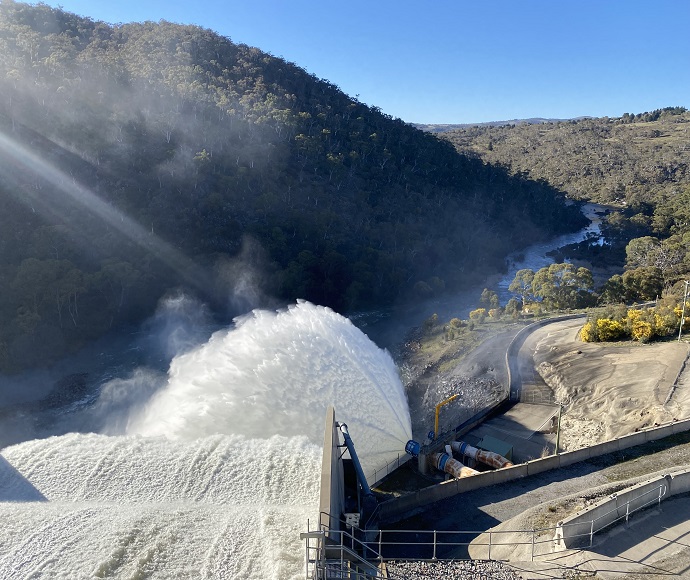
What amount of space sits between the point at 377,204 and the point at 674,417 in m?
63.9

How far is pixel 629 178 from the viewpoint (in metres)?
130

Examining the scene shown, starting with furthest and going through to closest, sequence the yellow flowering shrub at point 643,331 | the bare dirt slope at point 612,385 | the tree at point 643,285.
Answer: the tree at point 643,285 < the yellow flowering shrub at point 643,331 < the bare dirt slope at point 612,385

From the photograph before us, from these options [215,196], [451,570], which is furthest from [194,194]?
[451,570]

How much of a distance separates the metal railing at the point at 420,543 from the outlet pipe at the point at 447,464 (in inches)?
194

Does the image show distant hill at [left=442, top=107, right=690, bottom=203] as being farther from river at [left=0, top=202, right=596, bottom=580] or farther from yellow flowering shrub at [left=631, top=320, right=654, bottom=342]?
river at [left=0, top=202, right=596, bottom=580]

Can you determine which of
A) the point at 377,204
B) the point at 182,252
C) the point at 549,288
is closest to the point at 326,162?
the point at 377,204

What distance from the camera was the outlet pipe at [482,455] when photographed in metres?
23.1

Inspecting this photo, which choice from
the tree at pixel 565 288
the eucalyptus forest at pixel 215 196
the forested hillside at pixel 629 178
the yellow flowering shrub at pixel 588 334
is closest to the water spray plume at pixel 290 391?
the yellow flowering shrub at pixel 588 334

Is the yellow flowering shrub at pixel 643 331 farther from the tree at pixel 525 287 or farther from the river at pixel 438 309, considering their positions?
the river at pixel 438 309

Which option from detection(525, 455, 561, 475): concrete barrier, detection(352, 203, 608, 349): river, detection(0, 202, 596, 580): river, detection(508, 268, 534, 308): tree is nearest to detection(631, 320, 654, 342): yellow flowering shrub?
detection(0, 202, 596, 580): river

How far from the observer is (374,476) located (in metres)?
22.2

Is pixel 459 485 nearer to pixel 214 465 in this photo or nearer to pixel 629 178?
pixel 214 465

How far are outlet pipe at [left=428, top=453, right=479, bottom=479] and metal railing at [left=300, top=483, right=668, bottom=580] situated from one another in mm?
4937

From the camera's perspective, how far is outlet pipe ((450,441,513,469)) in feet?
75.8
